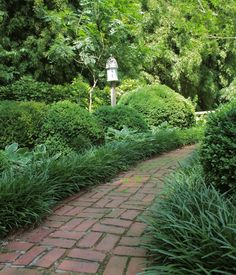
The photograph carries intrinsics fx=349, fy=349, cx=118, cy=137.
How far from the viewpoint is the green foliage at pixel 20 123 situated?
4902 millimetres

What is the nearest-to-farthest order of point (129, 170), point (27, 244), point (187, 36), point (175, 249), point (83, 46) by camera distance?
1. point (175, 249)
2. point (27, 244)
3. point (129, 170)
4. point (83, 46)
5. point (187, 36)

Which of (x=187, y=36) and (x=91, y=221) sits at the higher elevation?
(x=187, y=36)

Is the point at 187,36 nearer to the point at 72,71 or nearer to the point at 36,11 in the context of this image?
the point at 72,71

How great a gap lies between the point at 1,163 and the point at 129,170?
5.58 ft

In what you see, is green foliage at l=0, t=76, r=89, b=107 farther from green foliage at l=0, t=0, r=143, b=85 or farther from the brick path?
the brick path

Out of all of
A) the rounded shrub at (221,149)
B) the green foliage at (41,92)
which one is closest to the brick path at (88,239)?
the rounded shrub at (221,149)

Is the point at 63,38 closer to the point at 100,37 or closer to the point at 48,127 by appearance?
the point at 100,37

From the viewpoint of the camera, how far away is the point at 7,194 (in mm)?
2678

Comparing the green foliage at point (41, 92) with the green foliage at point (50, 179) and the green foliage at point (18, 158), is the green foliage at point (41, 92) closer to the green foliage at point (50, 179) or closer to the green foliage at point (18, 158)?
the green foliage at point (50, 179)

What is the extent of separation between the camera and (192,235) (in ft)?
6.52

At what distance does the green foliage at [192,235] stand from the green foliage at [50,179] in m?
1.01

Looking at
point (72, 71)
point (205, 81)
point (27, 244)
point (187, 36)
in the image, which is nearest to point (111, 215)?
point (27, 244)

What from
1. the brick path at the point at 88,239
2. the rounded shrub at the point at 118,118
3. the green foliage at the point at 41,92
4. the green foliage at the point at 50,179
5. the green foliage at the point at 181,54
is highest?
the green foliage at the point at 181,54

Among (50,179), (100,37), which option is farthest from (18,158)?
(100,37)
